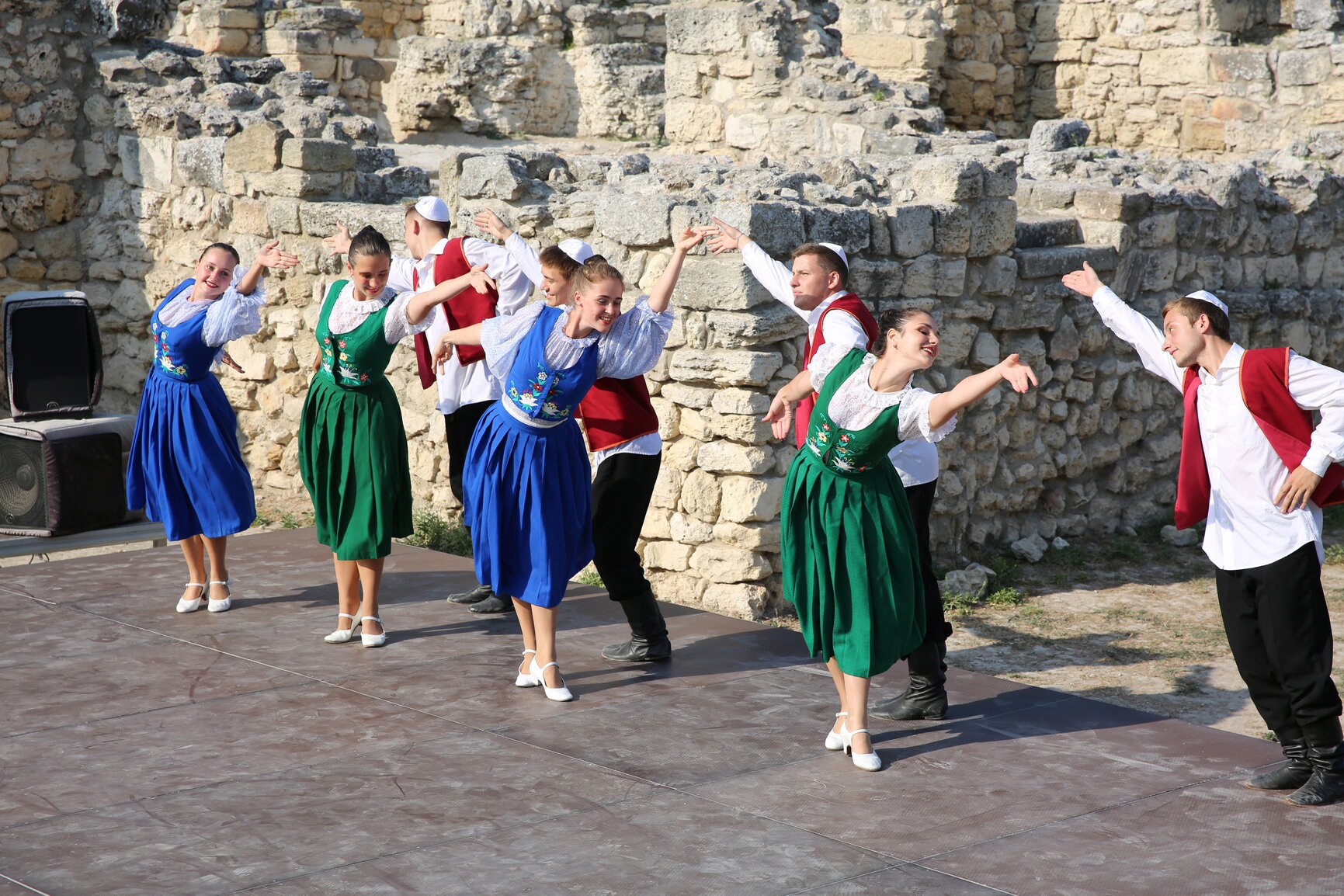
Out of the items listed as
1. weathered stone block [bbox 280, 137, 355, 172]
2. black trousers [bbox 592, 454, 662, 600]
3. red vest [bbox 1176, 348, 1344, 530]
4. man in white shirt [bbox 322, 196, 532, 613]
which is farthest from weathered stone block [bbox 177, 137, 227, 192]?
red vest [bbox 1176, 348, 1344, 530]

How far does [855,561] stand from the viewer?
423cm

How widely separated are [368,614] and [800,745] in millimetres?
1906

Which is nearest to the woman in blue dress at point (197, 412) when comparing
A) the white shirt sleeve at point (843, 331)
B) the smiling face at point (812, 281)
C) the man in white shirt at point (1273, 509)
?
the smiling face at point (812, 281)

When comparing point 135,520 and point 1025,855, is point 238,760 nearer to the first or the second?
point 1025,855

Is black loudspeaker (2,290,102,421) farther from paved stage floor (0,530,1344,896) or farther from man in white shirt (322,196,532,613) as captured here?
man in white shirt (322,196,532,613)

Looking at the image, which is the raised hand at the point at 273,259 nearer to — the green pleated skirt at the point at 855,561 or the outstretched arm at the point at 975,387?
the green pleated skirt at the point at 855,561

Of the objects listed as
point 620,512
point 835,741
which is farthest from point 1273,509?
point 620,512

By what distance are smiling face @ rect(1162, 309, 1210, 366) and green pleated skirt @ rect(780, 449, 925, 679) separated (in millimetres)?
900

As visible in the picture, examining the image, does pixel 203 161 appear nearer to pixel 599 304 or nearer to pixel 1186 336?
pixel 599 304

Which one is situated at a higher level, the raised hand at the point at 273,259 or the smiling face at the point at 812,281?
the raised hand at the point at 273,259

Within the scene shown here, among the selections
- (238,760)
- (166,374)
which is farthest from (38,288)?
(238,760)

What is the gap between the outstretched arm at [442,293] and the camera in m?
4.99

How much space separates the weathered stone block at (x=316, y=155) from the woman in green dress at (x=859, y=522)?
4879 millimetres

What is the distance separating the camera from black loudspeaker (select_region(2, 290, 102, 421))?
7.33m
